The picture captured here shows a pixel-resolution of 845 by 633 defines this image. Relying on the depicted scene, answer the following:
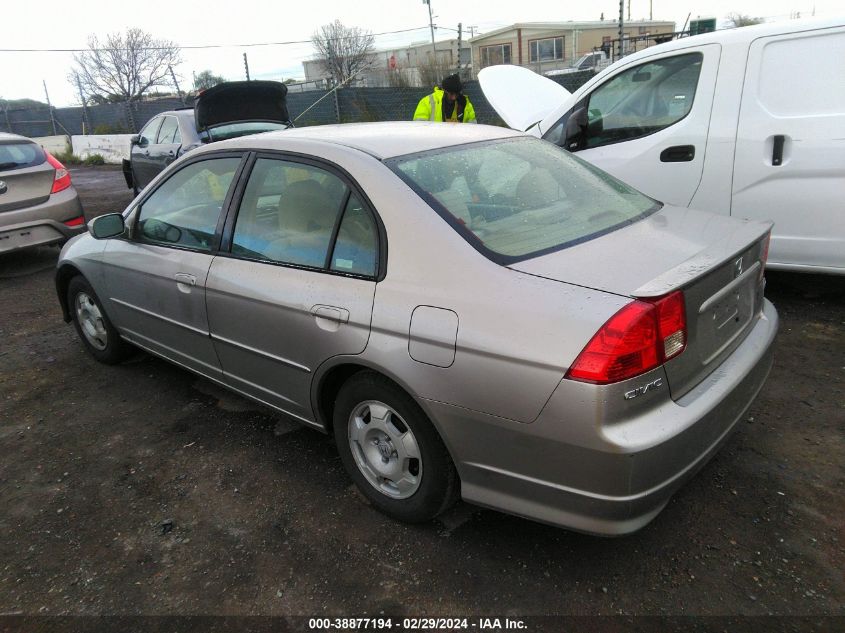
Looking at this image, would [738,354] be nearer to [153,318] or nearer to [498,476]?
[498,476]

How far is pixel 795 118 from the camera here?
4211 millimetres

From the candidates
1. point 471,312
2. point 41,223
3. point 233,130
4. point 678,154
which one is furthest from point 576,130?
point 41,223

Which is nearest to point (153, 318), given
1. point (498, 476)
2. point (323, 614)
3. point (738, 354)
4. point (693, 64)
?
point (323, 614)

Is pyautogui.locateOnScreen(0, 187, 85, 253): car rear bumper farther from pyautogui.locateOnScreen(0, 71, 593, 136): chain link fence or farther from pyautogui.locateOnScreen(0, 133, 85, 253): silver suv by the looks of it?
pyautogui.locateOnScreen(0, 71, 593, 136): chain link fence

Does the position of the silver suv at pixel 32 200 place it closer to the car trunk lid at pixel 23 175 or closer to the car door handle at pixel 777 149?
the car trunk lid at pixel 23 175

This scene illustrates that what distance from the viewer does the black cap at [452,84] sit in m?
7.12

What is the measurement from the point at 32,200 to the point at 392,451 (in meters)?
6.33

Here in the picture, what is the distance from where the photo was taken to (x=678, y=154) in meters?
4.71

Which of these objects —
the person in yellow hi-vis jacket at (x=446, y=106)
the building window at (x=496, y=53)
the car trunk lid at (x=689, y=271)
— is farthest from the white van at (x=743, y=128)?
the building window at (x=496, y=53)

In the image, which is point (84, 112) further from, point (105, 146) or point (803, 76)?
point (803, 76)

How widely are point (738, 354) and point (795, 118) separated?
2.55 meters

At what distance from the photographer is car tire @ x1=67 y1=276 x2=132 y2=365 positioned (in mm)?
4344

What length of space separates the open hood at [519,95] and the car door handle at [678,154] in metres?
1.31

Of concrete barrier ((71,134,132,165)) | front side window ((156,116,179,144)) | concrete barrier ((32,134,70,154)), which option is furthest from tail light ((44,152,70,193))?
concrete barrier ((32,134,70,154))
